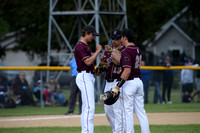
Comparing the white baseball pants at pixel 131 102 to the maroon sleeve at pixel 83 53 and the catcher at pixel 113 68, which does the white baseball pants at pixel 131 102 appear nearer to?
the catcher at pixel 113 68

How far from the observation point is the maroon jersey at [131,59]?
816 cm

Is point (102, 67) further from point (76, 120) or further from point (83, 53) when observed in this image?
point (76, 120)

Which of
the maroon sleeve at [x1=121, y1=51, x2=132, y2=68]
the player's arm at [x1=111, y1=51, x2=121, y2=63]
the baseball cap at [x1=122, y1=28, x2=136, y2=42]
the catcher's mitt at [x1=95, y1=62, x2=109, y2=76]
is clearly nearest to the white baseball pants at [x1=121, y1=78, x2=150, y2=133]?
the maroon sleeve at [x1=121, y1=51, x2=132, y2=68]

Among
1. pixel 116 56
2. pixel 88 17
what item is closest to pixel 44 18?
pixel 88 17

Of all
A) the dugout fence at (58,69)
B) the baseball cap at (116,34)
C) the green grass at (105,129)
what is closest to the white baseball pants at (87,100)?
the baseball cap at (116,34)

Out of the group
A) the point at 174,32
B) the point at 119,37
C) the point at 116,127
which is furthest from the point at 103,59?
the point at 174,32

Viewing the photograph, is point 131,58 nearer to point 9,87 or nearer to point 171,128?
point 171,128

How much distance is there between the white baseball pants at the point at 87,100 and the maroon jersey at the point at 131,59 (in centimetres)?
80

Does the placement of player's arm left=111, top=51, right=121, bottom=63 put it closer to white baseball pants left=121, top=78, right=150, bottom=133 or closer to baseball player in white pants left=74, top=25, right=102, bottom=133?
baseball player in white pants left=74, top=25, right=102, bottom=133

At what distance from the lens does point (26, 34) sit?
113ft

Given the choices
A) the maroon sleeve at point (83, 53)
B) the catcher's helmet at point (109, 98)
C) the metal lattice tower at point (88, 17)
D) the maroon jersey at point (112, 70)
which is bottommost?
the catcher's helmet at point (109, 98)

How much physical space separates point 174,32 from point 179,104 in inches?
1125

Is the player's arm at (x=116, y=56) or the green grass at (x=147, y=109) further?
the green grass at (x=147, y=109)

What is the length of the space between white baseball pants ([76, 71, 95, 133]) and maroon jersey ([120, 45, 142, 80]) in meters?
0.80
